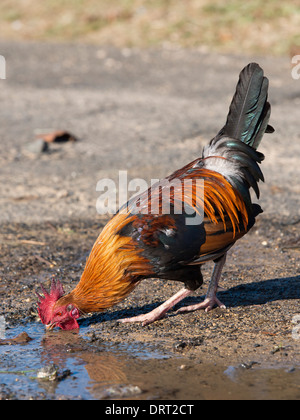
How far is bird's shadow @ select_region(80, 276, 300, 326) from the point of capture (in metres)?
4.91

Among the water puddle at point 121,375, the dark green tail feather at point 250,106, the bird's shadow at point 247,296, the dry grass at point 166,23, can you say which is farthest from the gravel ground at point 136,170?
the dark green tail feather at point 250,106

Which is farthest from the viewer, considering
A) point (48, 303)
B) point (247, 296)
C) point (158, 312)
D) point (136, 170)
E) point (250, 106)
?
point (136, 170)

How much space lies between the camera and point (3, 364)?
4156mm

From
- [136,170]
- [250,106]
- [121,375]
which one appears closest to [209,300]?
[121,375]

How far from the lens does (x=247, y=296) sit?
17.0 ft

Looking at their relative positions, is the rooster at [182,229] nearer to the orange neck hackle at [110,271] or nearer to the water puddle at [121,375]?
the orange neck hackle at [110,271]

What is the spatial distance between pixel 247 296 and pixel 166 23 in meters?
11.6

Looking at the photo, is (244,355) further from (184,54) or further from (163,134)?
(184,54)

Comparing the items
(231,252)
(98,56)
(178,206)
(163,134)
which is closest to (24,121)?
(163,134)

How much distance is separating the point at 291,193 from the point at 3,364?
4.41 meters

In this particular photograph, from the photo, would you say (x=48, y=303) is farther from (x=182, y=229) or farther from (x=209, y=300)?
(x=209, y=300)

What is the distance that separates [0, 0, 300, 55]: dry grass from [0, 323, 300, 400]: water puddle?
1065cm

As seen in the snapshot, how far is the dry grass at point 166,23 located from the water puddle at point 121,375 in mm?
10652

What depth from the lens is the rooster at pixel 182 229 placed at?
4.39m
